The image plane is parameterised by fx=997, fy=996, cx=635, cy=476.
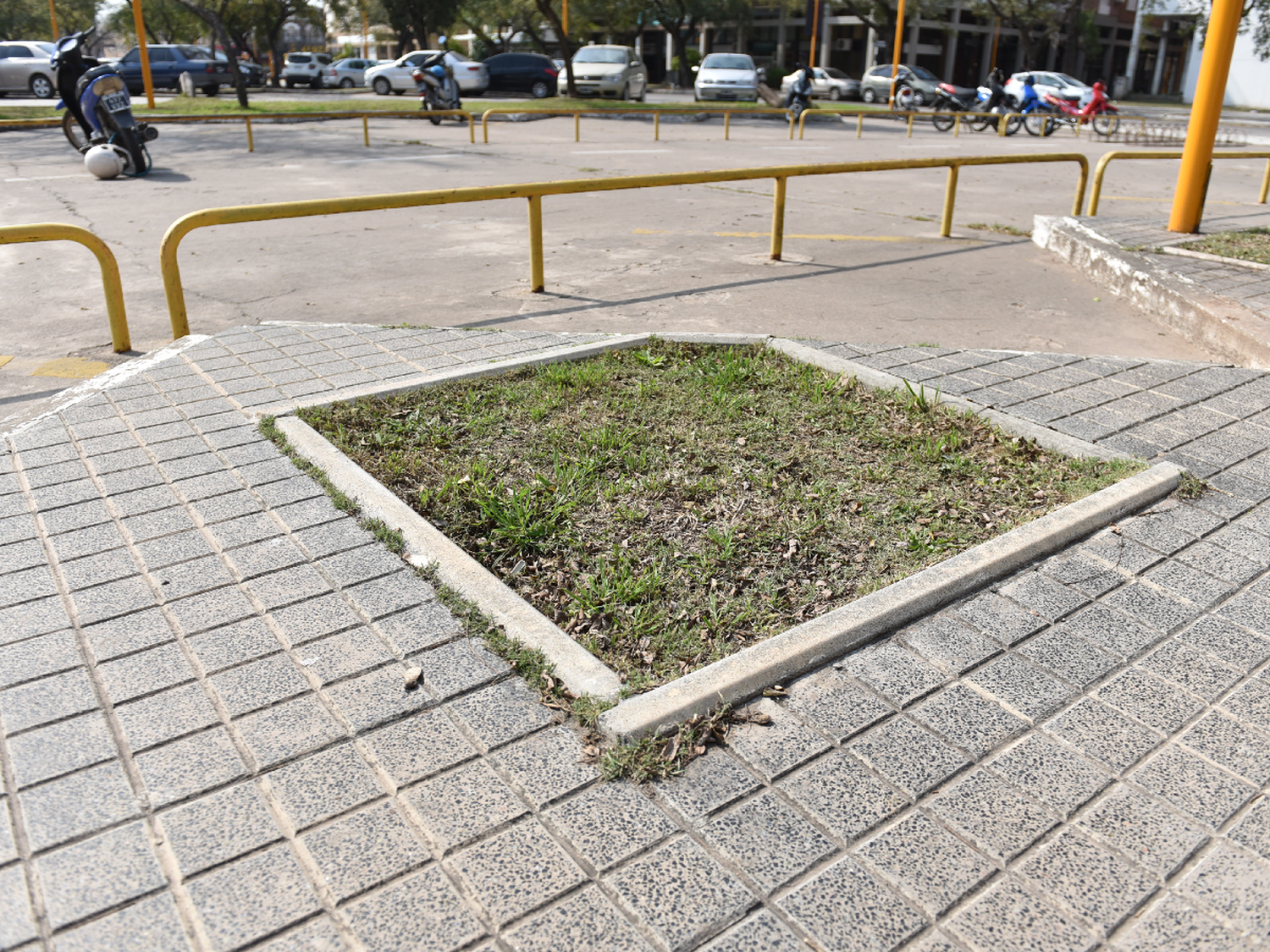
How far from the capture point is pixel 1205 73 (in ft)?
28.4

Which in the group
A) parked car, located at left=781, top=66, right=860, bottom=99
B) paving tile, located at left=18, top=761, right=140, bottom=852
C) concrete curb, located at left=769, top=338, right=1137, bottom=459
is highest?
parked car, located at left=781, top=66, right=860, bottom=99

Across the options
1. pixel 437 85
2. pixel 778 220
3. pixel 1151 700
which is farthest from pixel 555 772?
pixel 437 85

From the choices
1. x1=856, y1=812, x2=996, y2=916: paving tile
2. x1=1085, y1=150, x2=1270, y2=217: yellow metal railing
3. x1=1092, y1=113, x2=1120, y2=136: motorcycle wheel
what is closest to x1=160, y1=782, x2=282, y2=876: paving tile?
x1=856, y1=812, x2=996, y2=916: paving tile

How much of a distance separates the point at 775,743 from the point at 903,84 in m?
40.3

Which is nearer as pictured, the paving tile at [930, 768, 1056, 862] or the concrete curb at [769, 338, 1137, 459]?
the paving tile at [930, 768, 1056, 862]

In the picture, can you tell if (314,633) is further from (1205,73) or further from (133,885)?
(1205,73)

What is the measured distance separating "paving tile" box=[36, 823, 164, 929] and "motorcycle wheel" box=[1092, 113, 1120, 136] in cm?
2906

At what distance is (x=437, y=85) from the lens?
2508 cm

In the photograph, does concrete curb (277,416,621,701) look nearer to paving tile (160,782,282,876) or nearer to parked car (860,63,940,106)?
paving tile (160,782,282,876)

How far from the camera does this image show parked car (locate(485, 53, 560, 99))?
36.3m

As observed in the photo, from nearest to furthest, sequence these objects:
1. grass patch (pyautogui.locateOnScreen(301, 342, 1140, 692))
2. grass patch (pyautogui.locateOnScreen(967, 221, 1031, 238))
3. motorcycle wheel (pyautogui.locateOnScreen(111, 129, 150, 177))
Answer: grass patch (pyautogui.locateOnScreen(301, 342, 1140, 692))
grass patch (pyautogui.locateOnScreen(967, 221, 1031, 238))
motorcycle wheel (pyautogui.locateOnScreen(111, 129, 150, 177))

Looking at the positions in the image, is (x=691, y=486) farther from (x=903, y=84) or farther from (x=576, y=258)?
(x=903, y=84)

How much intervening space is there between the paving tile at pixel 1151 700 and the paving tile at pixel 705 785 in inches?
45.5

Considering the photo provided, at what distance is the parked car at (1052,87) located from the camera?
106 feet
